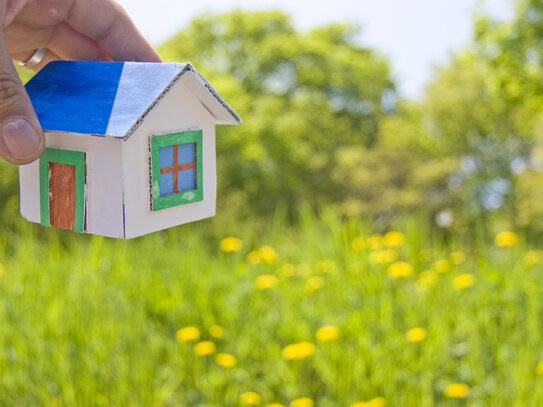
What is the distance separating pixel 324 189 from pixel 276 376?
12794mm

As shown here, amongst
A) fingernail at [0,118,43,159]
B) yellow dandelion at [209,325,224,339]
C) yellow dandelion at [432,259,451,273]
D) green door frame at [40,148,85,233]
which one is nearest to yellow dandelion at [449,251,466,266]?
yellow dandelion at [432,259,451,273]

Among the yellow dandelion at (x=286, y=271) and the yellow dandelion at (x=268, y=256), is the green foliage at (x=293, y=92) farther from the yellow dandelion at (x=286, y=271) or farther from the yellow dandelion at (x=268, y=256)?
the yellow dandelion at (x=286, y=271)

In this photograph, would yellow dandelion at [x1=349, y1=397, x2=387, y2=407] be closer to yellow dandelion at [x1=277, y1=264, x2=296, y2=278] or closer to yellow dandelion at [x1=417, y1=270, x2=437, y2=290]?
yellow dandelion at [x1=417, y1=270, x2=437, y2=290]

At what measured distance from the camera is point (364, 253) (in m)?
3.76

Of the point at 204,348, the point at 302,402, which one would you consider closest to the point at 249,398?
the point at 302,402

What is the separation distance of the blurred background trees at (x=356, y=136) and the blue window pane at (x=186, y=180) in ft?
39.1

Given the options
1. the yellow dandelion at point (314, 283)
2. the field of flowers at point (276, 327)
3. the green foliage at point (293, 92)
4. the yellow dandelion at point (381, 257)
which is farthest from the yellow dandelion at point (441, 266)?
the green foliage at point (293, 92)

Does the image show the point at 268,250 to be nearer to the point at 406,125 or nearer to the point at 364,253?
the point at 364,253

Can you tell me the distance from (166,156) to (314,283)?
2.54 metres

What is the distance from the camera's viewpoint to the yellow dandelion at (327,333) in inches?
113

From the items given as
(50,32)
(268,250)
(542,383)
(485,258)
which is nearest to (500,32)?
(485,258)

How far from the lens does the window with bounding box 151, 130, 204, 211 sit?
1.09 metres

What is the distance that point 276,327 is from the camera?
319 centimetres

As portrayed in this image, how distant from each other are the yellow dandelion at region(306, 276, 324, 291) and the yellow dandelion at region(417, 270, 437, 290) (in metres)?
0.55
